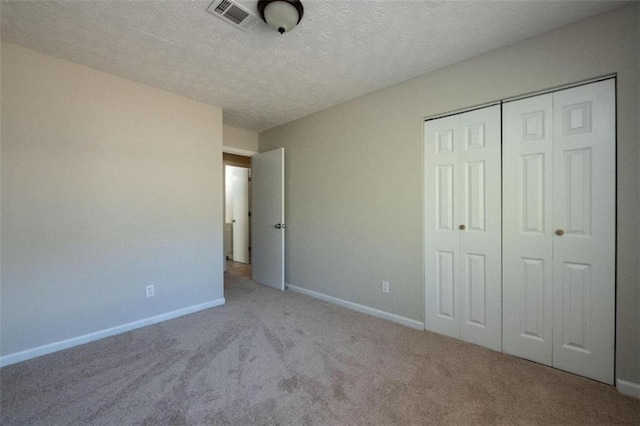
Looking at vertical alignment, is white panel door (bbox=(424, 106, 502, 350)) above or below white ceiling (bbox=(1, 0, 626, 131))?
below

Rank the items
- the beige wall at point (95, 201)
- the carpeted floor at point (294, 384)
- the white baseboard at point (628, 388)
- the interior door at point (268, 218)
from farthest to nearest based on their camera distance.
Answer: the interior door at point (268, 218)
the beige wall at point (95, 201)
the white baseboard at point (628, 388)
the carpeted floor at point (294, 384)

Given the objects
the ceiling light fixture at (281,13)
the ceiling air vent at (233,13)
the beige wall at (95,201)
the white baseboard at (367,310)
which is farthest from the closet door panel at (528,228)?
the beige wall at (95,201)

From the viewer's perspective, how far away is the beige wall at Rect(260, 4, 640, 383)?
1710 millimetres

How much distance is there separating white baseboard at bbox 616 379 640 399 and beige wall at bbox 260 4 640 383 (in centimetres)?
4

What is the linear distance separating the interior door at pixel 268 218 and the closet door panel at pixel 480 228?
2.40 metres

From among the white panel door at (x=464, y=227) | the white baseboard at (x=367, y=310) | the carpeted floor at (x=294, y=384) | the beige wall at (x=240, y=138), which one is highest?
the beige wall at (x=240, y=138)

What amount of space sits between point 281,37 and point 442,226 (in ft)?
6.93

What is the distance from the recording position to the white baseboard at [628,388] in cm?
167

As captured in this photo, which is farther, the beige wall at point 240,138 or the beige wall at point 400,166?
the beige wall at point 240,138

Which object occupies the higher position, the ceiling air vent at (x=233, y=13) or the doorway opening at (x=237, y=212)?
the ceiling air vent at (x=233, y=13)

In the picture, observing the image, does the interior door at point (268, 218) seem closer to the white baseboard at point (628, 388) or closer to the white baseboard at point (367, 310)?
the white baseboard at point (367, 310)

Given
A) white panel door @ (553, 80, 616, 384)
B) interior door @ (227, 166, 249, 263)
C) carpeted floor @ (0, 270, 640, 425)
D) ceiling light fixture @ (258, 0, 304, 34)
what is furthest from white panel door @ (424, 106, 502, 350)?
interior door @ (227, 166, 249, 263)

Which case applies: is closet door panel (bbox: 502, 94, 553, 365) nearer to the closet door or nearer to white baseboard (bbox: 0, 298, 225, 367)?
the closet door

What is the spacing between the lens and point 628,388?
1697 millimetres
